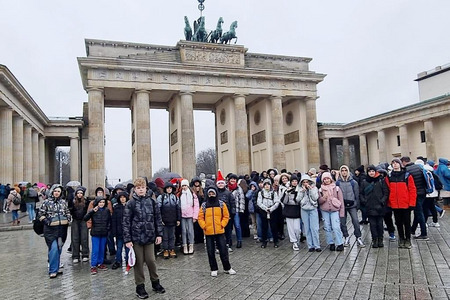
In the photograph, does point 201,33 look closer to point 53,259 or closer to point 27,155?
point 27,155

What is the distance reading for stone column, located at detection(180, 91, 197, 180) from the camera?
2983cm

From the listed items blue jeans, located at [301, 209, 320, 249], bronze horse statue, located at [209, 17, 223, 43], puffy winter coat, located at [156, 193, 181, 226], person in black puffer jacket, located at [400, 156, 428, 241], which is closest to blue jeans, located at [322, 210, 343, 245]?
blue jeans, located at [301, 209, 320, 249]

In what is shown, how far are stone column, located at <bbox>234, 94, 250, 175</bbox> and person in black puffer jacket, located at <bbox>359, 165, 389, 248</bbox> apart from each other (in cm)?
2312

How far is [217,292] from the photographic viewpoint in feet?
18.3

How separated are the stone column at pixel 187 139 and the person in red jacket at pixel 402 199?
22637 mm

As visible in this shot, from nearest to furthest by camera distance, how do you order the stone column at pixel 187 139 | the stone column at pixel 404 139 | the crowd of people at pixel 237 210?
the crowd of people at pixel 237 210, the stone column at pixel 187 139, the stone column at pixel 404 139

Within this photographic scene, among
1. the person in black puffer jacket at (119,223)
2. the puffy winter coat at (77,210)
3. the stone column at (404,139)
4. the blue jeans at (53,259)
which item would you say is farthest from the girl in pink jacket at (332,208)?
the stone column at (404,139)

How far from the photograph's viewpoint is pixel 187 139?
Answer: 30000mm

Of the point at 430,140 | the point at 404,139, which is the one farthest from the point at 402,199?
the point at 404,139

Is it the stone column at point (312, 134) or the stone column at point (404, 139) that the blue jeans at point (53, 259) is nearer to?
the stone column at point (312, 134)

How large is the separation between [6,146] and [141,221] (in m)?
22.8

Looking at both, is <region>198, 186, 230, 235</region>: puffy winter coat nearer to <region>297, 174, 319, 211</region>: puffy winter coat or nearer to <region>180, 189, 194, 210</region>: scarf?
<region>180, 189, 194, 210</region>: scarf

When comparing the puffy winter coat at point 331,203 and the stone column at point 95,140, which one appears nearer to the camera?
the puffy winter coat at point 331,203

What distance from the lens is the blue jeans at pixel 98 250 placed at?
297 inches
